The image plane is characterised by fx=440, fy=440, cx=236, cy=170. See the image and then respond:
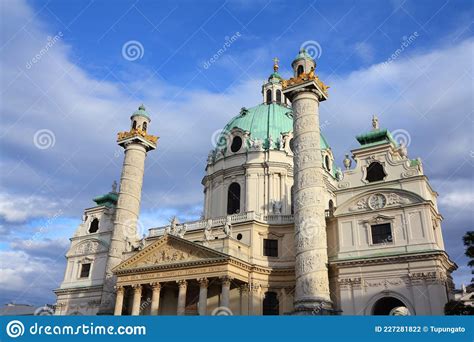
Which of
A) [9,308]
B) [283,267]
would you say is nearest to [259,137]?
[283,267]

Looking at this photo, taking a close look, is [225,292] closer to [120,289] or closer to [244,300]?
[244,300]

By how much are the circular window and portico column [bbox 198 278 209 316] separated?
16.1 m

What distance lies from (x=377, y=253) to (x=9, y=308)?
151 ft

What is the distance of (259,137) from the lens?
4381cm

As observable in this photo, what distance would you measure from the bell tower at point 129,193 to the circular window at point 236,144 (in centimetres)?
765

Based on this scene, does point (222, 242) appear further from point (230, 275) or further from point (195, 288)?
point (195, 288)

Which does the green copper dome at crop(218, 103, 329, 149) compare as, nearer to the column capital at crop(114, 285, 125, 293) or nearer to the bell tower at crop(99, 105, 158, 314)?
the bell tower at crop(99, 105, 158, 314)

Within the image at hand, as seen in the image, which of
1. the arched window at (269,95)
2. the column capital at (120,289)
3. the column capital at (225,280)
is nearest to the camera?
the column capital at (225,280)

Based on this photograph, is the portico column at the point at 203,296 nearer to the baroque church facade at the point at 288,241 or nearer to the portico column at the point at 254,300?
the baroque church facade at the point at 288,241

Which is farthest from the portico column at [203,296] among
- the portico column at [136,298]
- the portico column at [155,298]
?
the portico column at [136,298]

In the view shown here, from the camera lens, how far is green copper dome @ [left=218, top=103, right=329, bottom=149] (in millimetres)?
43938

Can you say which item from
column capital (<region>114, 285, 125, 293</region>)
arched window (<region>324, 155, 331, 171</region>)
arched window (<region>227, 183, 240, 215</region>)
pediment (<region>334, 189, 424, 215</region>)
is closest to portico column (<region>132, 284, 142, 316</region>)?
column capital (<region>114, 285, 125, 293</region>)

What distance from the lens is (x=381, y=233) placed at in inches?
1194

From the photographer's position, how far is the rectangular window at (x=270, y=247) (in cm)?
3566
